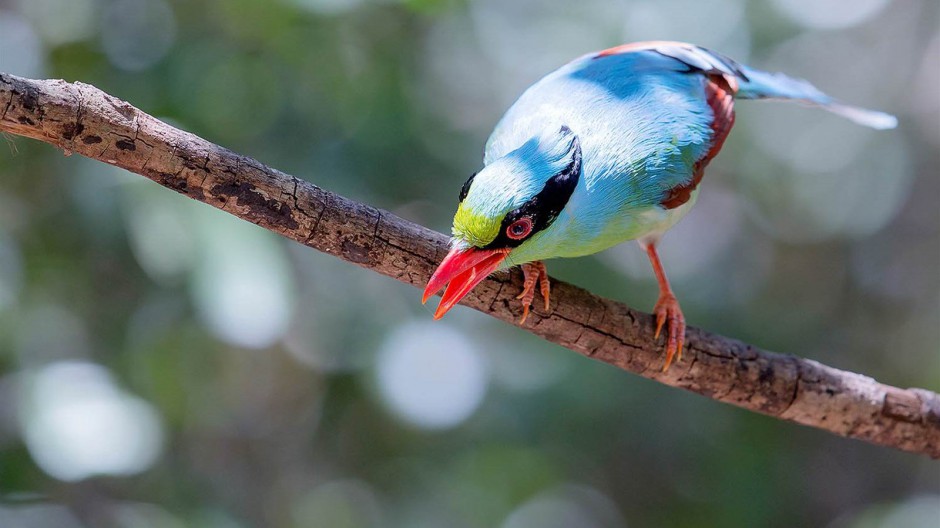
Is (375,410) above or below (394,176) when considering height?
below

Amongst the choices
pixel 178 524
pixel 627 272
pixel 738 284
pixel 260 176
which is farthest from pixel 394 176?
pixel 738 284

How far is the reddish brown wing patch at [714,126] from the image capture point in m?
2.82

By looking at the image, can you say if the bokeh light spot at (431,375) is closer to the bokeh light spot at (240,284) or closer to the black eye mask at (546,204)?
the bokeh light spot at (240,284)

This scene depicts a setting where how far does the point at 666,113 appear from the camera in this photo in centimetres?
283

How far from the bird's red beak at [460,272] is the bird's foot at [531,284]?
18 centimetres

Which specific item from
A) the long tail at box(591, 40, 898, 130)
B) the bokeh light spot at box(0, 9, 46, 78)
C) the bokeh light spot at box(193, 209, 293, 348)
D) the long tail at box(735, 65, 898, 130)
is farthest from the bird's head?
the bokeh light spot at box(0, 9, 46, 78)

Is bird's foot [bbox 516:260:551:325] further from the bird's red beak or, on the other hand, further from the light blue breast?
the bird's red beak

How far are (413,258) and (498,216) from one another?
0.88ft

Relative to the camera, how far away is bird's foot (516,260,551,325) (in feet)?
8.18

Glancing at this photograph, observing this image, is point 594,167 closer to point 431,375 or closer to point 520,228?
point 520,228

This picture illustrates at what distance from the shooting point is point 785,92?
3.52 meters

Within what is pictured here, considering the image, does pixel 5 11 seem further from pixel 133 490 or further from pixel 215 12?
pixel 133 490

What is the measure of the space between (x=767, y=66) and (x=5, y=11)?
4.53 m

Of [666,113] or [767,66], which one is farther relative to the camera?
[767,66]
